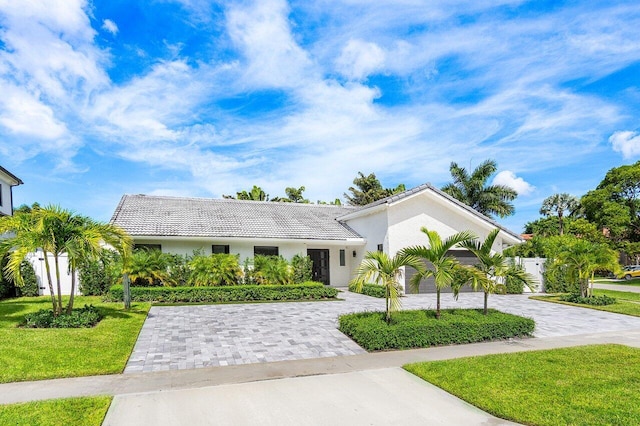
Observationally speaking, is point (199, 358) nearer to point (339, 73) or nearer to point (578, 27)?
point (339, 73)

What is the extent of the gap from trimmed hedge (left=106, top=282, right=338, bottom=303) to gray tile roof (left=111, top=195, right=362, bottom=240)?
304 cm

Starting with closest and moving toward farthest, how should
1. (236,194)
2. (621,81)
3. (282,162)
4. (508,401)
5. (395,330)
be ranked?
(508,401), (395,330), (621,81), (282,162), (236,194)

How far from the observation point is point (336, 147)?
61.8 ft

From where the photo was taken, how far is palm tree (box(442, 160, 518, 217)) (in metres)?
30.7

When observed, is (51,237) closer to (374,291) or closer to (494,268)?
(494,268)

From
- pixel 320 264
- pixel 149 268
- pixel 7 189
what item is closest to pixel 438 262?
pixel 149 268

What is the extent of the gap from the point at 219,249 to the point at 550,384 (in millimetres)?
15498

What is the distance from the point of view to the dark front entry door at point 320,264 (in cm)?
2155

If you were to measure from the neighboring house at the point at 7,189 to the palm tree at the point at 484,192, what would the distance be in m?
31.9

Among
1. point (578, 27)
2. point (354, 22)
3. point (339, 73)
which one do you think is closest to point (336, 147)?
point (339, 73)

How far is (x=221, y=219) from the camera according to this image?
20.4m

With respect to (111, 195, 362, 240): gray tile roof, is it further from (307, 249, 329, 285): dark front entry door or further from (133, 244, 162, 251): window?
(307, 249, 329, 285): dark front entry door

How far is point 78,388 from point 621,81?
1787cm

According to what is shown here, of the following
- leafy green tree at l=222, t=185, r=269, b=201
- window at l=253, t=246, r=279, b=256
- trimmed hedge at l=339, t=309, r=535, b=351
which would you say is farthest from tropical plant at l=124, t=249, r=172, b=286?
leafy green tree at l=222, t=185, r=269, b=201
